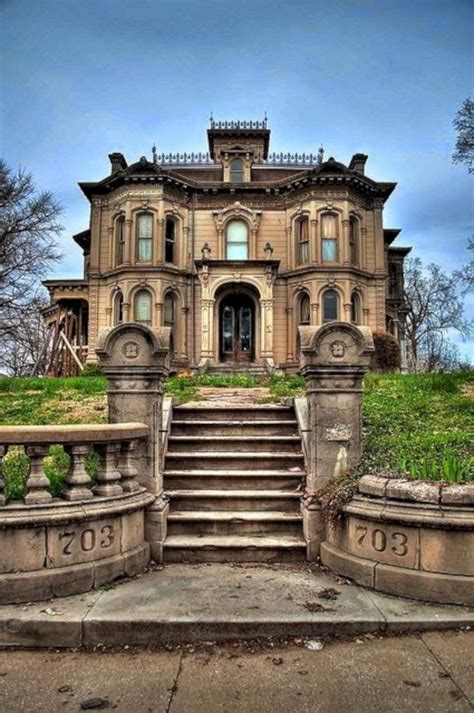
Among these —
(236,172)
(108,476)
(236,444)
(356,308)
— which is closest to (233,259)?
(236,172)

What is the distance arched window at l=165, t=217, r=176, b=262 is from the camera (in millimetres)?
25578

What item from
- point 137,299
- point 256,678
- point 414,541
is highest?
point 137,299

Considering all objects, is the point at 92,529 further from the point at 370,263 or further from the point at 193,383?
the point at 370,263

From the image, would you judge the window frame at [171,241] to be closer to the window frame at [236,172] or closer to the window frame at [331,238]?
the window frame at [236,172]

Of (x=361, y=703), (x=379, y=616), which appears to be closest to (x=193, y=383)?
(x=379, y=616)

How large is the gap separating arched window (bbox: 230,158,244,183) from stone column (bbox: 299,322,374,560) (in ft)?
76.4

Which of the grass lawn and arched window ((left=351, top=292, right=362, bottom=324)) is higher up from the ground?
arched window ((left=351, top=292, right=362, bottom=324))

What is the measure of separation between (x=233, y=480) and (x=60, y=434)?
2491 mm

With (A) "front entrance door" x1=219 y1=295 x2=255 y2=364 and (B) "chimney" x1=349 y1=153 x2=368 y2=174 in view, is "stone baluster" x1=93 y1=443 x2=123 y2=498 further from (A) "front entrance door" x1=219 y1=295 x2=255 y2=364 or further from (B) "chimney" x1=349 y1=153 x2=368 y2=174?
(B) "chimney" x1=349 y1=153 x2=368 y2=174

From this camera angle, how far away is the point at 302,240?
2566 cm

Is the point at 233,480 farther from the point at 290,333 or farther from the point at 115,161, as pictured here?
the point at 115,161

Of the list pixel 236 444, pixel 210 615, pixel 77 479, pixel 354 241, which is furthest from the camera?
pixel 354 241

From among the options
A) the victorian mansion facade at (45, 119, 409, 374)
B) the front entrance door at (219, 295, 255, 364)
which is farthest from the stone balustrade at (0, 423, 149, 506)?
the front entrance door at (219, 295, 255, 364)

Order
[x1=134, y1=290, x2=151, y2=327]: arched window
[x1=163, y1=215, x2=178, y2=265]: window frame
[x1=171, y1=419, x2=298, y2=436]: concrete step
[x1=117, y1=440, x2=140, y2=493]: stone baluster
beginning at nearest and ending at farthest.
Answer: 1. [x1=117, y1=440, x2=140, y2=493]: stone baluster
2. [x1=171, y1=419, x2=298, y2=436]: concrete step
3. [x1=134, y1=290, x2=151, y2=327]: arched window
4. [x1=163, y1=215, x2=178, y2=265]: window frame
